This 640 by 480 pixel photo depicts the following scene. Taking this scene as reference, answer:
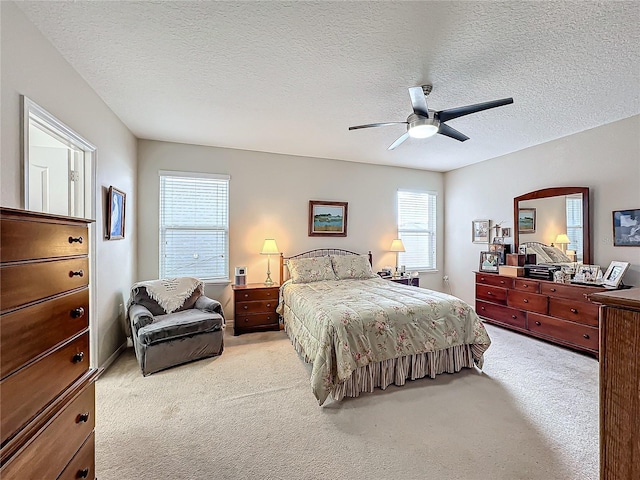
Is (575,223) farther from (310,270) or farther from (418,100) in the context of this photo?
(310,270)

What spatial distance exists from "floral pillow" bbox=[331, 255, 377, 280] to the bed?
99 cm

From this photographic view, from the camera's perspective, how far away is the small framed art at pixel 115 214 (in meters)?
3.17

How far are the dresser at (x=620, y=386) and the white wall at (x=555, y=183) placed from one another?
3819 mm

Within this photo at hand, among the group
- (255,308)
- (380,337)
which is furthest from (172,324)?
(380,337)

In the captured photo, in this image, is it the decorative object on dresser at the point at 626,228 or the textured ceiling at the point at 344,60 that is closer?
the textured ceiling at the point at 344,60

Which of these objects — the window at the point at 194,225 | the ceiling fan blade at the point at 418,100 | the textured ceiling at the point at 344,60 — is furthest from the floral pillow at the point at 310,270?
the ceiling fan blade at the point at 418,100

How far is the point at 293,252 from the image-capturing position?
199 inches

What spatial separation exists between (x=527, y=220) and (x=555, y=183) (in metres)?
0.63

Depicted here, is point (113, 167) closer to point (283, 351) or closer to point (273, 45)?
point (273, 45)

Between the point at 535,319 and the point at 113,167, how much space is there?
561 cm

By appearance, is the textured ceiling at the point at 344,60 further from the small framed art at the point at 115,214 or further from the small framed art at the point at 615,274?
the small framed art at the point at 615,274

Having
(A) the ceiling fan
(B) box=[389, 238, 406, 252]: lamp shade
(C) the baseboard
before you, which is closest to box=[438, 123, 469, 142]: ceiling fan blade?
(A) the ceiling fan

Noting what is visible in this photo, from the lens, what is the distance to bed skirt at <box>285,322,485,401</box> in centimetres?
261

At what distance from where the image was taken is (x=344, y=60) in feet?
7.73
